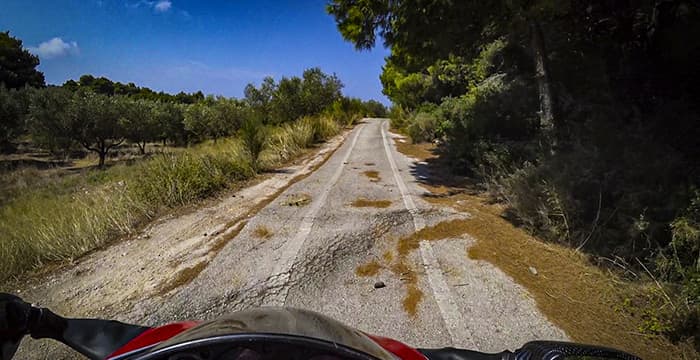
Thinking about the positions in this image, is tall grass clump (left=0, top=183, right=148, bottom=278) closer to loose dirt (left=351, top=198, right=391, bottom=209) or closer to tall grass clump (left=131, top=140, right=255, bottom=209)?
tall grass clump (left=131, top=140, right=255, bottom=209)

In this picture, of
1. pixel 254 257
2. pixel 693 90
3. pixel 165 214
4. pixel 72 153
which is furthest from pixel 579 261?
pixel 72 153

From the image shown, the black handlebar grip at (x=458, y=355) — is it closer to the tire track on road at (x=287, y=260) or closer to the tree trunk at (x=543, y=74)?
the tire track on road at (x=287, y=260)

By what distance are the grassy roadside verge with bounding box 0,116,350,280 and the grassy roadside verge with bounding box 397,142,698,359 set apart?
519 centimetres

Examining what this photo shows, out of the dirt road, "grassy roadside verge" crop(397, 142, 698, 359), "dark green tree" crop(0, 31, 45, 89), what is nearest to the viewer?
"grassy roadside verge" crop(397, 142, 698, 359)

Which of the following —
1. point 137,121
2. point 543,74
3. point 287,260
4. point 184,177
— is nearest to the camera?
point 287,260

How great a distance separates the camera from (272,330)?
3.66ft

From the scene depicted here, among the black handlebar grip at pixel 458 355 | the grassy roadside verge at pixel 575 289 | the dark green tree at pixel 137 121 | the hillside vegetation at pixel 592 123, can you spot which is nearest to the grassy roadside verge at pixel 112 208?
the hillside vegetation at pixel 592 123

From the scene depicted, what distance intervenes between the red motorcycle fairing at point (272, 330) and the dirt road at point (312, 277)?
50.4 inches

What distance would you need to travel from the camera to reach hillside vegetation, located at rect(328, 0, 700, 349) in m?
2.98

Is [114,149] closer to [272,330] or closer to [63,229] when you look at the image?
[63,229]

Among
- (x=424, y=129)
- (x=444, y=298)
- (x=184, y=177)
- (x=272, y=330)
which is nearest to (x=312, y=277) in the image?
(x=444, y=298)

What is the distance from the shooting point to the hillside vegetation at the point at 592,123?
298 centimetres

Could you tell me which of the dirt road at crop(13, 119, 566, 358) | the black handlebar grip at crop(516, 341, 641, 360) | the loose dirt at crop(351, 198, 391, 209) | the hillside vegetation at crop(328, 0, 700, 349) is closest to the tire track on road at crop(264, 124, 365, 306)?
the dirt road at crop(13, 119, 566, 358)

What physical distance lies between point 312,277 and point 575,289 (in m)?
2.68
